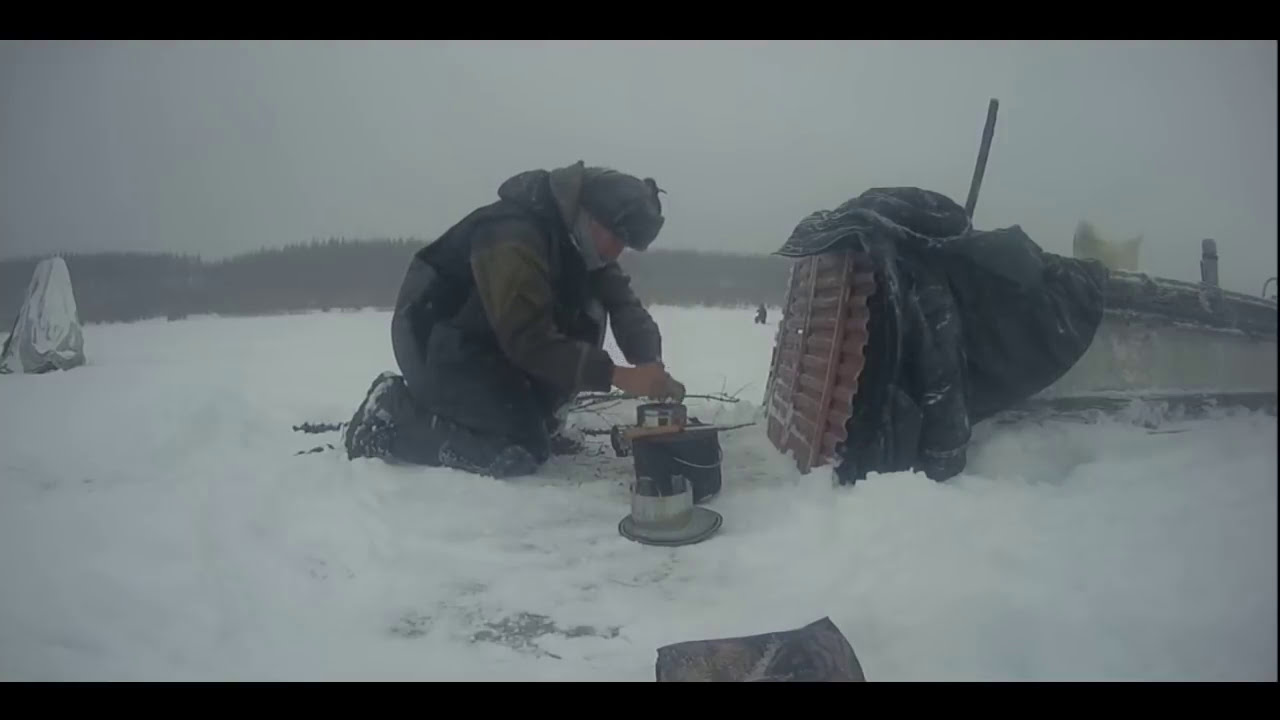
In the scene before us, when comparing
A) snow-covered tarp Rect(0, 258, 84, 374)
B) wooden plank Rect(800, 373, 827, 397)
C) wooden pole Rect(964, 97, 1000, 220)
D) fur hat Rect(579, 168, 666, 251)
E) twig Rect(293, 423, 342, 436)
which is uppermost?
wooden pole Rect(964, 97, 1000, 220)

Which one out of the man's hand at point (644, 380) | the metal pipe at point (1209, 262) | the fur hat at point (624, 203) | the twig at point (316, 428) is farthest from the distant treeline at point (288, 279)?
the metal pipe at point (1209, 262)

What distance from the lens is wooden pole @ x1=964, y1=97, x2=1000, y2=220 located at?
1374 millimetres

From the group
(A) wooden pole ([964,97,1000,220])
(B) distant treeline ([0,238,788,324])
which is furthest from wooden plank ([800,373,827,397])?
(A) wooden pole ([964,97,1000,220])

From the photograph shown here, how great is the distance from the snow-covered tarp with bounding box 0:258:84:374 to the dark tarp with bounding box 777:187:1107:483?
1868mm

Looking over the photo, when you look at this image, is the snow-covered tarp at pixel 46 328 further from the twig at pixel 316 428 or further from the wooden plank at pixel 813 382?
the wooden plank at pixel 813 382

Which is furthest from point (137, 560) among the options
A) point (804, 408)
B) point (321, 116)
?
point (804, 408)

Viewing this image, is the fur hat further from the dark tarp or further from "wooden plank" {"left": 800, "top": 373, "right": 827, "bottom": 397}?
"wooden plank" {"left": 800, "top": 373, "right": 827, "bottom": 397}

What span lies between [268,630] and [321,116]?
46.1 inches

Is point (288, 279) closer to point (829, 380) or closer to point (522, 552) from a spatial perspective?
point (522, 552)

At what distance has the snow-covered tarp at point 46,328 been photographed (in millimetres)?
1624

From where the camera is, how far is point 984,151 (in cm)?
151

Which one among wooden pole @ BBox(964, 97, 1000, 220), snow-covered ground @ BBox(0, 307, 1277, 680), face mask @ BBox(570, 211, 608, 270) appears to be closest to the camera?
snow-covered ground @ BBox(0, 307, 1277, 680)

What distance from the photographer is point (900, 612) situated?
117 cm
